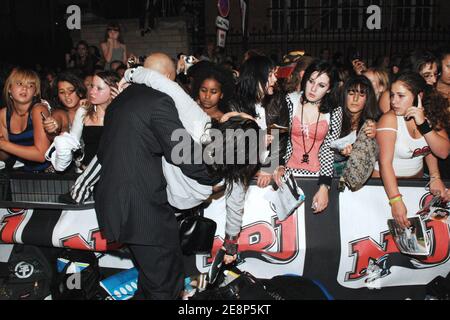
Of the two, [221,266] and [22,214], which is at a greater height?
[22,214]

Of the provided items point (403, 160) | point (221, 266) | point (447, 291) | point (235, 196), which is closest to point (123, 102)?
point (235, 196)

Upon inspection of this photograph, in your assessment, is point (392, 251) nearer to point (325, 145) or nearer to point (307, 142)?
point (325, 145)

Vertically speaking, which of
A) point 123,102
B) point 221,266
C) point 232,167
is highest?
point 123,102

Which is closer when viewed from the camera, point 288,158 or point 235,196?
point 235,196

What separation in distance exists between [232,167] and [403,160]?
65.5 inches

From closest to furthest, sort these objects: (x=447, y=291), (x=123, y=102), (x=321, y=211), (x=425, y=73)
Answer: (x=123, y=102) → (x=447, y=291) → (x=321, y=211) → (x=425, y=73)

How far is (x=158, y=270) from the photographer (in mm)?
2852

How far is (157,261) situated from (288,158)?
1.58 m

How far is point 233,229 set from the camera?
10.2ft

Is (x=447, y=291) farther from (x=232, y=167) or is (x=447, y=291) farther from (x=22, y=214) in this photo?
(x=22, y=214)

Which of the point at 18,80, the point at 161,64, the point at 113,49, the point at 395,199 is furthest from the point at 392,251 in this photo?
the point at 113,49

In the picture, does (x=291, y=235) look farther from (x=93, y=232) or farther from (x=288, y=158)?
(x=93, y=232)

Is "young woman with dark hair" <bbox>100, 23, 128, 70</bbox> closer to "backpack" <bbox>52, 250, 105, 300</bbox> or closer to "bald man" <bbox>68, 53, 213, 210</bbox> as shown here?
"backpack" <bbox>52, 250, 105, 300</bbox>

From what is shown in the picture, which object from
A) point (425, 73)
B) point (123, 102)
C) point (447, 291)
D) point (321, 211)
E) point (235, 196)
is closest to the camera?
point (123, 102)
